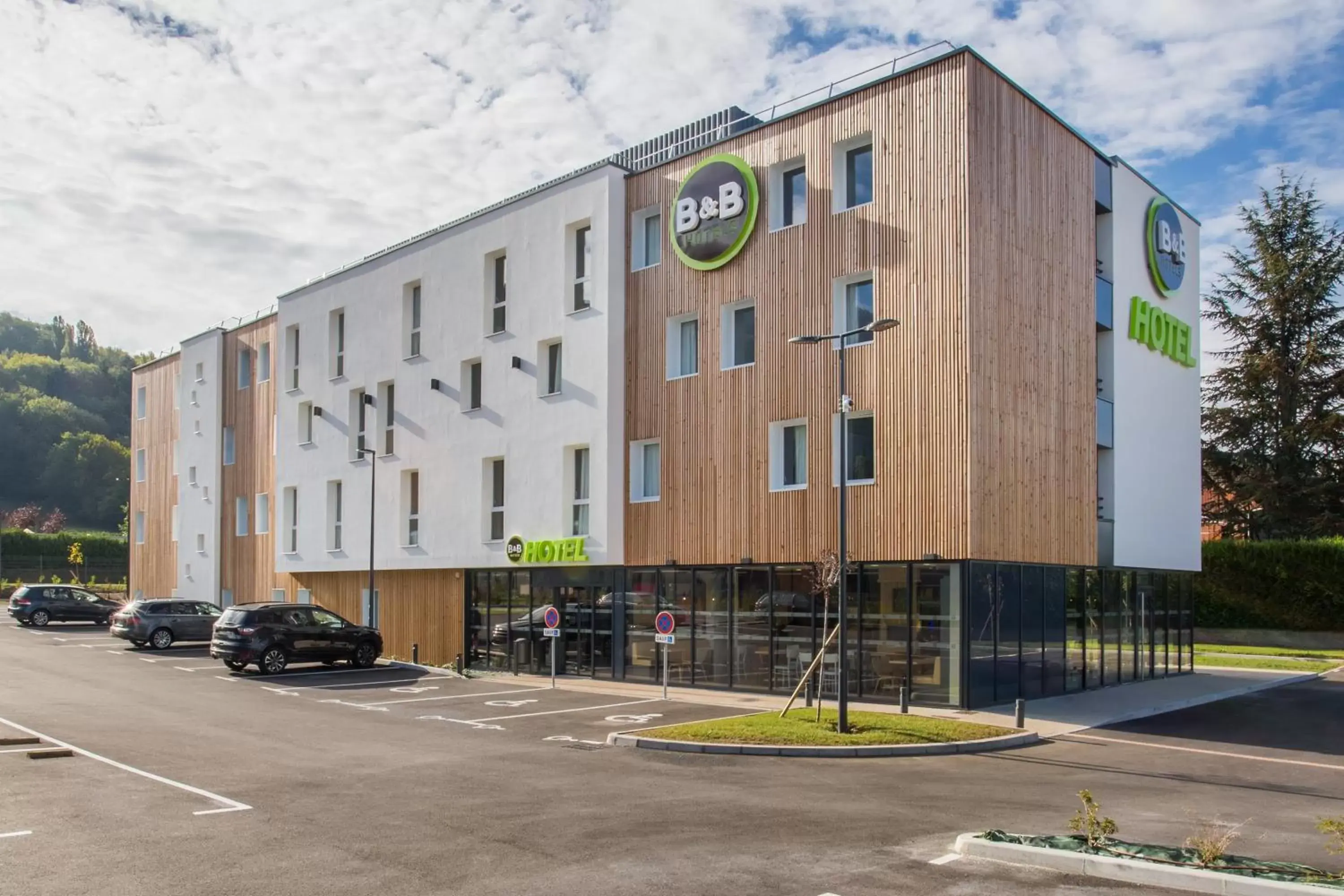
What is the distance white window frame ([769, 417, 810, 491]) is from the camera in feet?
76.9

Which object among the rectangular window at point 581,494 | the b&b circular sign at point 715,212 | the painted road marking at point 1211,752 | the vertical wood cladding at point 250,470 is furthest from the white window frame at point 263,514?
the painted road marking at point 1211,752

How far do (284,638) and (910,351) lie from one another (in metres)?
17.1

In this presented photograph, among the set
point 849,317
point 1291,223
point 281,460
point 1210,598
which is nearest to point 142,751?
point 849,317

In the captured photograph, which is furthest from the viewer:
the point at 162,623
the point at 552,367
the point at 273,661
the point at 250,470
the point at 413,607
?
the point at 250,470

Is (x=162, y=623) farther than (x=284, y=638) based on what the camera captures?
Yes

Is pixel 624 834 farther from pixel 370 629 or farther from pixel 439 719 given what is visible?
pixel 370 629

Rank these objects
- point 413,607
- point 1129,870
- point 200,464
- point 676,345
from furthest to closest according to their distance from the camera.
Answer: point 200,464 → point 413,607 → point 676,345 → point 1129,870

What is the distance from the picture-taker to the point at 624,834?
1049 cm

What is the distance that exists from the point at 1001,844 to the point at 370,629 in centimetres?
2399

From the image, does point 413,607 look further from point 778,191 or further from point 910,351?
point 910,351

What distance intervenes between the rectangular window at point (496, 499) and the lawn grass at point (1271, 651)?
80.3 feet

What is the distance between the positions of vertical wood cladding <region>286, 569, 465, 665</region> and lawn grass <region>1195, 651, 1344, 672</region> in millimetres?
21453

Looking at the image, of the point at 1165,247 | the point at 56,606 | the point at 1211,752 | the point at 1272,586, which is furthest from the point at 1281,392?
the point at 56,606

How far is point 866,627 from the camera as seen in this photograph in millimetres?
22188
